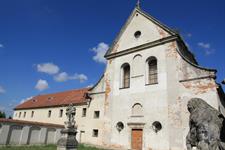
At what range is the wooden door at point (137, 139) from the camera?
16.5 m

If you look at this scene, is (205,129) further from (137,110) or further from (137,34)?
(137,34)

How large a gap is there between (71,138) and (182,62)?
10.6m

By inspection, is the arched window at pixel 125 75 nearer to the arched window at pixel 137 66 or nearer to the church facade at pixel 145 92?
the church facade at pixel 145 92

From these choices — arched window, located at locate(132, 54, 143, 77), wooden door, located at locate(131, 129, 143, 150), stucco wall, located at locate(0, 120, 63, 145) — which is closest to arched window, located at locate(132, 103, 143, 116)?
wooden door, located at locate(131, 129, 143, 150)

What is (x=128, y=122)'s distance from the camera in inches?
688

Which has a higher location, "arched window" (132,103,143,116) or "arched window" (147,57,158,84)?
"arched window" (147,57,158,84)

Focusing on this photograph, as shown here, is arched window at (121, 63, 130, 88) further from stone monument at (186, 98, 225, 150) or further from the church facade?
stone monument at (186, 98, 225, 150)

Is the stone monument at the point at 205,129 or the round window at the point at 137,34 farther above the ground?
the round window at the point at 137,34

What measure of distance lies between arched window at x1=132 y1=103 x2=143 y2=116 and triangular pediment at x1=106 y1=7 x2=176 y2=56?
5.88 metres

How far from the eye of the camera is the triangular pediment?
18102 millimetres

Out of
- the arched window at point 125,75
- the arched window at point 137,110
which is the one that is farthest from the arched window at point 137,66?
the arched window at point 137,110

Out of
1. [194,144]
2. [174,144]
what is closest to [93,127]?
[174,144]

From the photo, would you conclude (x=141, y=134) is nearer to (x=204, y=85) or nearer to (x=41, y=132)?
(x=204, y=85)

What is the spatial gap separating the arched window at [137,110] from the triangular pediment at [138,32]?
19.3 ft
